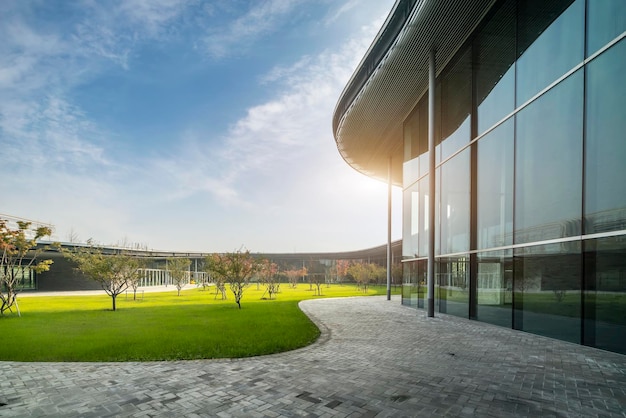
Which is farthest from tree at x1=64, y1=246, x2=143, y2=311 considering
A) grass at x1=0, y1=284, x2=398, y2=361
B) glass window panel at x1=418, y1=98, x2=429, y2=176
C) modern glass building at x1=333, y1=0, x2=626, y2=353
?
glass window panel at x1=418, y1=98, x2=429, y2=176

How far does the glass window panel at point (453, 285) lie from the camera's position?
14211 mm

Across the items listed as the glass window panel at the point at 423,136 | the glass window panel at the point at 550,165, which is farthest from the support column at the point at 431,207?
the glass window panel at the point at 550,165

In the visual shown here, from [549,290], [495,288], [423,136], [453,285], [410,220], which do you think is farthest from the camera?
[410,220]

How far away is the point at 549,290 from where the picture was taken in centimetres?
980

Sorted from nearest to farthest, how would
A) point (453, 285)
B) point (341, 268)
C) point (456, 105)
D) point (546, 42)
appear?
point (546, 42), point (453, 285), point (456, 105), point (341, 268)

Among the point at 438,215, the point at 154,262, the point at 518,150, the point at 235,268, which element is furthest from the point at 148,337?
the point at 154,262

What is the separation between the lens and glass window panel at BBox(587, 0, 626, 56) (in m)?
8.08

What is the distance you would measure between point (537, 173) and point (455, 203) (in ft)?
15.6

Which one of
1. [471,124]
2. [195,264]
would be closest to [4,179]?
[471,124]

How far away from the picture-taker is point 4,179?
33.0 ft

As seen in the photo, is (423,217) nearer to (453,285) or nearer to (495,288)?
(453,285)

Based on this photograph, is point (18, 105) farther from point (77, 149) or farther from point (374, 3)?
point (374, 3)

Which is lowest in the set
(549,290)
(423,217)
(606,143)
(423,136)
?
(549,290)

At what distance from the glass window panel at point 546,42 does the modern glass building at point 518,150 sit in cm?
3
